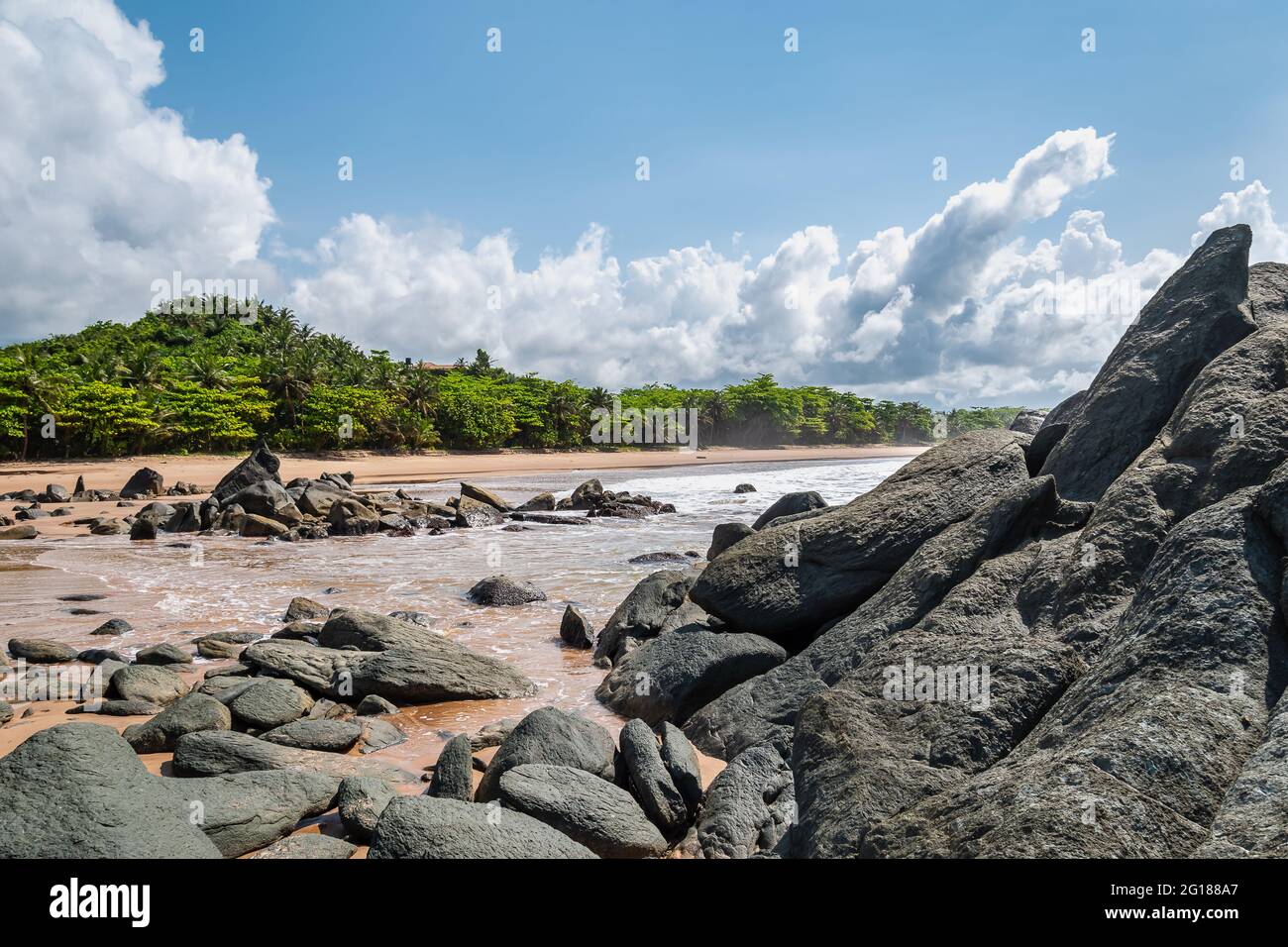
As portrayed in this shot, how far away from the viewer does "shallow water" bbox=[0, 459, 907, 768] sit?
9414 millimetres

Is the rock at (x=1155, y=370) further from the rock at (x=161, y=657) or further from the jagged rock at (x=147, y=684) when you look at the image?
the rock at (x=161, y=657)

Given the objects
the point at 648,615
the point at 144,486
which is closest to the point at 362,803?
the point at 648,615

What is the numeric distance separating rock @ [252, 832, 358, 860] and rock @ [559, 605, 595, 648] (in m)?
5.93

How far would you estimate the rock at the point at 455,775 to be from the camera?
534cm

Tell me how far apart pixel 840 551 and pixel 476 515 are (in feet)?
63.0

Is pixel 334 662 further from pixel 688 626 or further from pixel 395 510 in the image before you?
pixel 395 510

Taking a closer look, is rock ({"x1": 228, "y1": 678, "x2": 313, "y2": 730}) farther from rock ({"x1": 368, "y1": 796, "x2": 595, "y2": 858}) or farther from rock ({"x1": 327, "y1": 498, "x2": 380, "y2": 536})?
rock ({"x1": 327, "y1": 498, "x2": 380, "y2": 536})

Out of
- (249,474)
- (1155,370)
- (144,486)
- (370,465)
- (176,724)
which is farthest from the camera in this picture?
(370,465)

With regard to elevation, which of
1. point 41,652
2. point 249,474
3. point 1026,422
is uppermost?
point 1026,422

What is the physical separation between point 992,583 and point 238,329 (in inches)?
3420

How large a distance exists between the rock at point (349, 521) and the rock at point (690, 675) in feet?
53.8

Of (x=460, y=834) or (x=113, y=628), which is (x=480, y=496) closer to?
(x=113, y=628)

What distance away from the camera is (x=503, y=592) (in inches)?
521

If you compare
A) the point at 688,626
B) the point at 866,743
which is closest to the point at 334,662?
the point at 688,626
